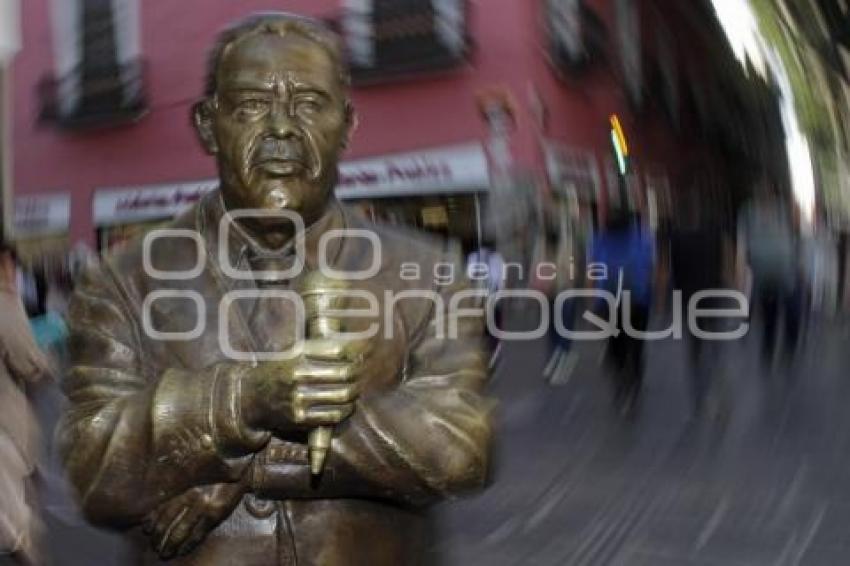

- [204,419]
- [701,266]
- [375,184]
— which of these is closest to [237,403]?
[204,419]

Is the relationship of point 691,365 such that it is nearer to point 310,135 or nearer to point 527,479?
point 527,479

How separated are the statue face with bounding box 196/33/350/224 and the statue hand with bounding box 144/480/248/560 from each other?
13 cm

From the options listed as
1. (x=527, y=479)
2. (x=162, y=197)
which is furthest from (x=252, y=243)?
(x=527, y=479)

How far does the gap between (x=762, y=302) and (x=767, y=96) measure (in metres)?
0.11

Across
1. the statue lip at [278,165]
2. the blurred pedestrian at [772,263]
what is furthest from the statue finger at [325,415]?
the blurred pedestrian at [772,263]

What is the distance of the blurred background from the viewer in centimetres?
51

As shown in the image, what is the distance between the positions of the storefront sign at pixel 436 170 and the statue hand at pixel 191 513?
0.15 metres

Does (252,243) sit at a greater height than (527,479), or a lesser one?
greater

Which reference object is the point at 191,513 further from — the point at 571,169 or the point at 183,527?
the point at 571,169

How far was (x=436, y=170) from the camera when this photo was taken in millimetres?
507

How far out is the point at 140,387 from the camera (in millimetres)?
541

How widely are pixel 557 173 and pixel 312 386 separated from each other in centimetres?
14

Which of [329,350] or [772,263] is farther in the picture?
[772,263]

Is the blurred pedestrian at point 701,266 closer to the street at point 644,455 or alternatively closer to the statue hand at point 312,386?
the street at point 644,455
